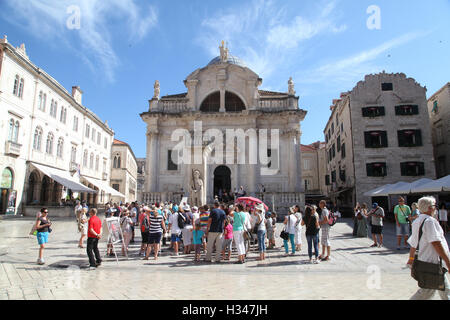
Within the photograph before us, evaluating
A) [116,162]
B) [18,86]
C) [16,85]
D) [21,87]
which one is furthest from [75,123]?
[116,162]

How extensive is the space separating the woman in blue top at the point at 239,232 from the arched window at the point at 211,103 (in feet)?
65.3

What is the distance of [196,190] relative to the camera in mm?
16391

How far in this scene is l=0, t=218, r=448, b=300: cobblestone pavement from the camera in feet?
17.7

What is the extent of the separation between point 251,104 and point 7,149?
20.7 metres

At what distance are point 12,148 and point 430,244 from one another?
27.7 metres

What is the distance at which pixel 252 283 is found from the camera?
20.5 ft

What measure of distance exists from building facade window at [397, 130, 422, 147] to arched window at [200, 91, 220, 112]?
18.3m

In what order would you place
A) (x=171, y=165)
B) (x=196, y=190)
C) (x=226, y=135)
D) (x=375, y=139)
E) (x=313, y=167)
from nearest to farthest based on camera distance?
(x=196, y=190), (x=226, y=135), (x=171, y=165), (x=375, y=139), (x=313, y=167)

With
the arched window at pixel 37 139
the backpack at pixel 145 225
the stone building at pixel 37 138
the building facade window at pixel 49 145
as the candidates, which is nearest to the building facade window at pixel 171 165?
the stone building at pixel 37 138

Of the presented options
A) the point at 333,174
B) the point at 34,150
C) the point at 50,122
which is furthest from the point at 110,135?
the point at 333,174

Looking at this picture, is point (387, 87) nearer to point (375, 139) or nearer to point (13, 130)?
point (375, 139)

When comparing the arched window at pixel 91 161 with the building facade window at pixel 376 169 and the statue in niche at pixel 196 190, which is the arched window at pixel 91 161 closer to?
the statue in niche at pixel 196 190

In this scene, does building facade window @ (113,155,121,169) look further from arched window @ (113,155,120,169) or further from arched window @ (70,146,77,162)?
arched window @ (70,146,77,162)
